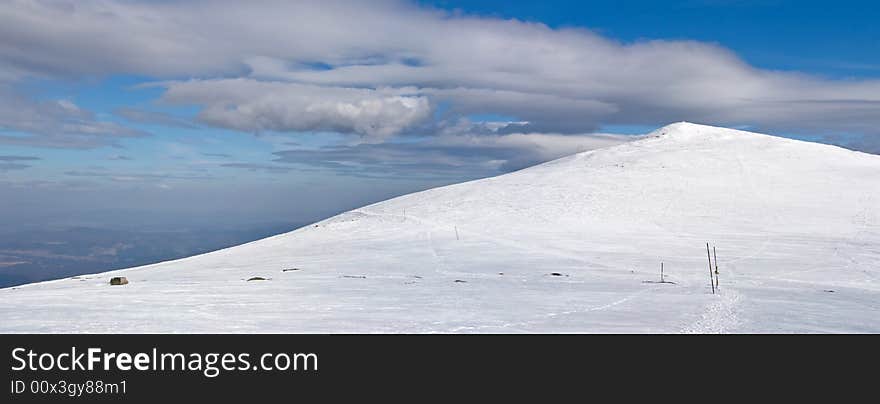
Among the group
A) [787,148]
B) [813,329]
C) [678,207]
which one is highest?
[787,148]

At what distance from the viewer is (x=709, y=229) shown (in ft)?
175

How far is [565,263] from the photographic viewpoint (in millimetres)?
37094

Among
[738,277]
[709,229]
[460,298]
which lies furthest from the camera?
[709,229]

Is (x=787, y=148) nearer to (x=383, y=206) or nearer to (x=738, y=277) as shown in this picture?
(x=383, y=206)

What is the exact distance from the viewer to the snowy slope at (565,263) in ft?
61.3

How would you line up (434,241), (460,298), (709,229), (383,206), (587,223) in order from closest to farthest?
(460,298) → (434,241) → (709,229) → (587,223) → (383,206)

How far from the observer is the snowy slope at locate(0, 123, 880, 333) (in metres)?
18.7
